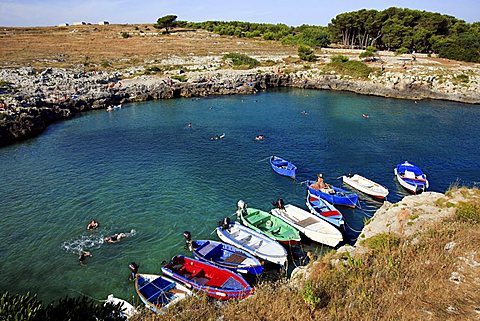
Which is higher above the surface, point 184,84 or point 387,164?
point 184,84

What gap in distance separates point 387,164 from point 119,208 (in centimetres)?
2808

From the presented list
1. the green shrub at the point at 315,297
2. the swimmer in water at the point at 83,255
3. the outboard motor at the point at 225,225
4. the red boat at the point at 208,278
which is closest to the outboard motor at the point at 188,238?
the red boat at the point at 208,278

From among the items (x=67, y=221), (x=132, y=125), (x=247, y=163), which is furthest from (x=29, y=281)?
(x=132, y=125)

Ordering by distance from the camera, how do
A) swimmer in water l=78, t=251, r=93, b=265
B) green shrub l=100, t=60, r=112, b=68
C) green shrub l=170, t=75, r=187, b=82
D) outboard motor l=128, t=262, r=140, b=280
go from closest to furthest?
outboard motor l=128, t=262, r=140, b=280, swimmer in water l=78, t=251, r=93, b=265, green shrub l=170, t=75, r=187, b=82, green shrub l=100, t=60, r=112, b=68

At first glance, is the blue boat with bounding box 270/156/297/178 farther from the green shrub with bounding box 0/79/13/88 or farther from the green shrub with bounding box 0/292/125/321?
the green shrub with bounding box 0/79/13/88

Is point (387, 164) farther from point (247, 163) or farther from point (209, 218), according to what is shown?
point (209, 218)

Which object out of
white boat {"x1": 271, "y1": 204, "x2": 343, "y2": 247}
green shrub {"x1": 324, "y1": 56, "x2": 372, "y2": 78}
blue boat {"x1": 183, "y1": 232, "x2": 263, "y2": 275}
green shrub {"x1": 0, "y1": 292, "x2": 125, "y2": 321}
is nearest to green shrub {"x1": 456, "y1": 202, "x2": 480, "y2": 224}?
white boat {"x1": 271, "y1": 204, "x2": 343, "y2": 247}

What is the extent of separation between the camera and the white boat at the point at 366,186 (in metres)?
28.7

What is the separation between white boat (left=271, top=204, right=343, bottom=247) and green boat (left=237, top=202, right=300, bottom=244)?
0.73 m

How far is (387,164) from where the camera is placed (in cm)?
3584

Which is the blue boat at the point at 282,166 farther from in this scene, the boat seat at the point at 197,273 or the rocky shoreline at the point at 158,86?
the rocky shoreline at the point at 158,86

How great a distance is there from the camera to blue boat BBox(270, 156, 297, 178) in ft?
107

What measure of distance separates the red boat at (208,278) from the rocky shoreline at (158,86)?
37533 millimetres

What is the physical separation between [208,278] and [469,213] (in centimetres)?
1435
